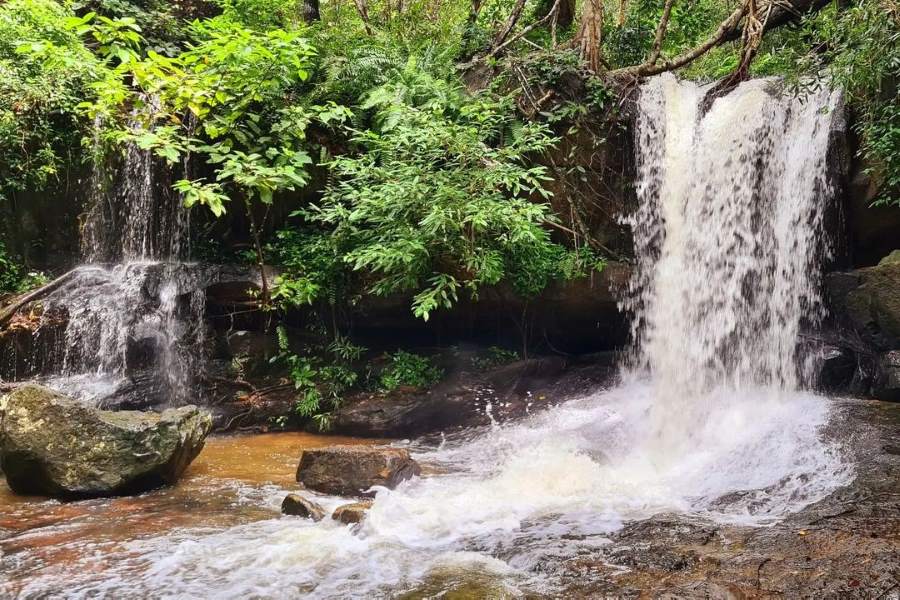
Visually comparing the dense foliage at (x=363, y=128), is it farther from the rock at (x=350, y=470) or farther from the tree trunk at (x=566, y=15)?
the rock at (x=350, y=470)

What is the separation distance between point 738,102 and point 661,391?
14.2 ft

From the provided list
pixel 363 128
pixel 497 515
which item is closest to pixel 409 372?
pixel 363 128

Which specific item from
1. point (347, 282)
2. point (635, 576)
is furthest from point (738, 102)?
point (635, 576)

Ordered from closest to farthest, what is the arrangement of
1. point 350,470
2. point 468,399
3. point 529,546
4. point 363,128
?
point 529,546 < point 350,470 < point 468,399 < point 363,128

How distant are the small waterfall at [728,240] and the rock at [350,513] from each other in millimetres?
4287

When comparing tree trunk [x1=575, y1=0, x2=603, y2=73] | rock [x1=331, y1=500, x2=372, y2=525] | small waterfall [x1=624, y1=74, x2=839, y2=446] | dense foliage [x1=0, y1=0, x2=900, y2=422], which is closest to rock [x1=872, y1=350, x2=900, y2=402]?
small waterfall [x1=624, y1=74, x2=839, y2=446]

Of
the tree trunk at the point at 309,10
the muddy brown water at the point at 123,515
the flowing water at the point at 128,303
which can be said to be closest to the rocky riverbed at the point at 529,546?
the muddy brown water at the point at 123,515

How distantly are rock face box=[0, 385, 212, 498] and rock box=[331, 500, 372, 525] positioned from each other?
6.33 feet

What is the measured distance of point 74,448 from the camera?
547 centimetres

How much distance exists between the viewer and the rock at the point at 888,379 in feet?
22.7

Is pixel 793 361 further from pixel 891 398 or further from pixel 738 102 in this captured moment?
pixel 738 102

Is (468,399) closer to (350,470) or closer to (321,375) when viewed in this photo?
(321,375)

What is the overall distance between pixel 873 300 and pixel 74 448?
8680 mm

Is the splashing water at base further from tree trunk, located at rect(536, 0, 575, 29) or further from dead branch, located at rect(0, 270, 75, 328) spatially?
tree trunk, located at rect(536, 0, 575, 29)
